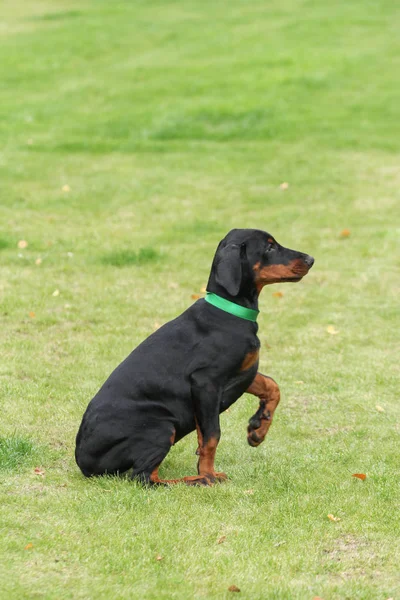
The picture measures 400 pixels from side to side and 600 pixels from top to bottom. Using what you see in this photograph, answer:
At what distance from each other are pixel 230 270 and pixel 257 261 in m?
0.22

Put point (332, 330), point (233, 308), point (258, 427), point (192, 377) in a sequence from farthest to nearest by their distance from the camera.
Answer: point (332, 330), point (258, 427), point (233, 308), point (192, 377)

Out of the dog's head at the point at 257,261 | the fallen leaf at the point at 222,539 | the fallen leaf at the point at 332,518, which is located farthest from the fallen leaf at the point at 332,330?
the fallen leaf at the point at 222,539

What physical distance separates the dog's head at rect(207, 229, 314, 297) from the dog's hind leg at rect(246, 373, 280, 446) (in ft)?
2.02

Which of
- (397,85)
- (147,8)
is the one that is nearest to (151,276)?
(397,85)

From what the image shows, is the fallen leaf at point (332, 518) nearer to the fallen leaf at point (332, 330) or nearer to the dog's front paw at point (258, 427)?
the dog's front paw at point (258, 427)

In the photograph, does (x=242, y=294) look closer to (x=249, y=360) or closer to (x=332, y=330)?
(x=249, y=360)

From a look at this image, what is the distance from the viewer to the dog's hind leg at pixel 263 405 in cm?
604

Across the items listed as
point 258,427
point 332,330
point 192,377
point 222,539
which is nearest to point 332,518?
point 222,539

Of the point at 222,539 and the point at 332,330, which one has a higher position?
the point at 222,539

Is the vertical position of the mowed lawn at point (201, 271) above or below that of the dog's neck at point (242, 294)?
below

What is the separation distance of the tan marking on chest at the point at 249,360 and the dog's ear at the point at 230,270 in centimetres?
38

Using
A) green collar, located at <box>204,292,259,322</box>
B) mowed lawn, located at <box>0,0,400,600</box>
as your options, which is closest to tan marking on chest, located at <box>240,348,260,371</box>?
green collar, located at <box>204,292,259,322</box>

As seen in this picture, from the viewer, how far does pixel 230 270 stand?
226 inches

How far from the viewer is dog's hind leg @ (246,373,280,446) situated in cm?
604
